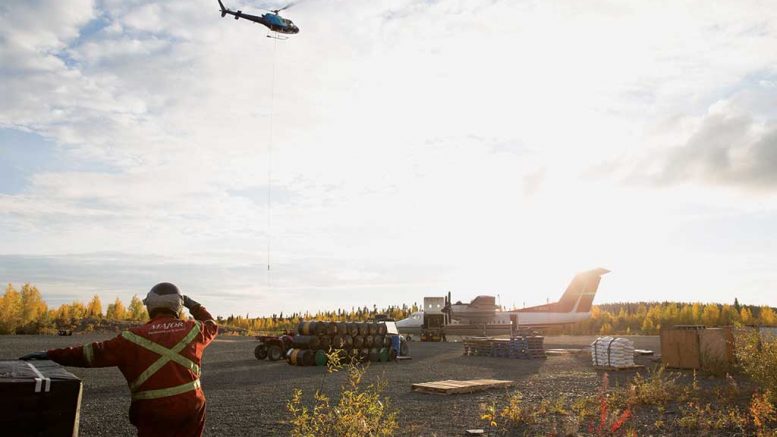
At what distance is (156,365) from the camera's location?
193 inches

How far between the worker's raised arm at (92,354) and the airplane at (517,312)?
36.5m

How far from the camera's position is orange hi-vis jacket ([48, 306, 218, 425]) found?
4816 millimetres

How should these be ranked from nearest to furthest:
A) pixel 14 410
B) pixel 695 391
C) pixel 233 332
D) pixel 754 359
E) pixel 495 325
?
1. pixel 14 410
2. pixel 754 359
3. pixel 695 391
4. pixel 495 325
5. pixel 233 332

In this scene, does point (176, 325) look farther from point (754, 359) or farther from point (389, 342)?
point (389, 342)

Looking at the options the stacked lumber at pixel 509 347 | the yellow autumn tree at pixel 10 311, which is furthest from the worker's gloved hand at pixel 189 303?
the yellow autumn tree at pixel 10 311

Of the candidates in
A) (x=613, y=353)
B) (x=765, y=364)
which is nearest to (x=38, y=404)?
(x=765, y=364)

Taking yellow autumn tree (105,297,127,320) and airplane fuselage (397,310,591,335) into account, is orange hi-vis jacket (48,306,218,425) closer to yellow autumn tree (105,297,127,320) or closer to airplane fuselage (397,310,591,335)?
airplane fuselage (397,310,591,335)

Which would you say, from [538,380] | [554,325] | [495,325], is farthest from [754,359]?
[554,325]

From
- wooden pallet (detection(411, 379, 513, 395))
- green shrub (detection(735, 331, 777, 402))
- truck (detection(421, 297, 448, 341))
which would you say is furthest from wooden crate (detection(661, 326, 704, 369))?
truck (detection(421, 297, 448, 341))

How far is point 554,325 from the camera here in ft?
138

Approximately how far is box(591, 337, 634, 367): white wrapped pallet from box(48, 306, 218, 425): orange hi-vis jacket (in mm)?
19722

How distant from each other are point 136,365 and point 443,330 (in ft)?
125

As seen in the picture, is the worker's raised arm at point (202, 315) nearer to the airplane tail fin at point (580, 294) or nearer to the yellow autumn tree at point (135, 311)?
the airplane tail fin at point (580, 294)

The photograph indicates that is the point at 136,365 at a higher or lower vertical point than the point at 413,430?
higher
